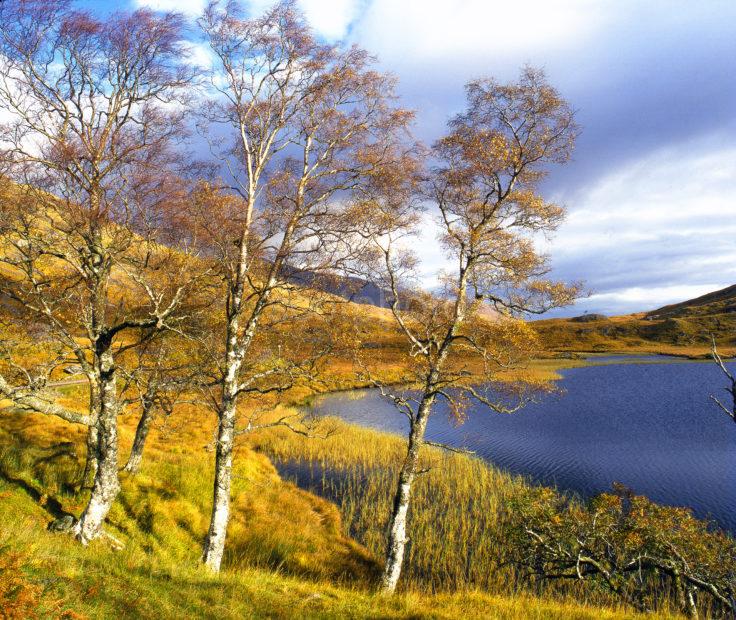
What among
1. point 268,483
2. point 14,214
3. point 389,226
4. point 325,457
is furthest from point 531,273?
point 325,457

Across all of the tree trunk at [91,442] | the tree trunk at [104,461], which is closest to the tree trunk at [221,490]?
the tree trunk at [104,461]

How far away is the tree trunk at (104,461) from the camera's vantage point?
38.4ft

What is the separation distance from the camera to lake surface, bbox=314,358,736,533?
2683 cm

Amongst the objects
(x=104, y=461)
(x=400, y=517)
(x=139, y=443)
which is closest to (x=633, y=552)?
(x=400, y=517)

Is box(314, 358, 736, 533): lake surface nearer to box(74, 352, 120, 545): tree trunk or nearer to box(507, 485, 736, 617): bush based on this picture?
box(507, 485, 736, 617): bush

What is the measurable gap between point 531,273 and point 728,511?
2097cm

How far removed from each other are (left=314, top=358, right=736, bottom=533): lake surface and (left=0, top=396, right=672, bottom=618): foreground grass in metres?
6.93

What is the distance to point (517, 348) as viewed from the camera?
1395cm

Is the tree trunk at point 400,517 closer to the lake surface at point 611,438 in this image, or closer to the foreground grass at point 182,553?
the foreground grass at point 182,553

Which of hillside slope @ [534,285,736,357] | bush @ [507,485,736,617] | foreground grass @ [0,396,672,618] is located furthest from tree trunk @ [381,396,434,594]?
hillside slope @ [534,285,736,357]

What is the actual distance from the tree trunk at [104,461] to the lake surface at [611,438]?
455 inches

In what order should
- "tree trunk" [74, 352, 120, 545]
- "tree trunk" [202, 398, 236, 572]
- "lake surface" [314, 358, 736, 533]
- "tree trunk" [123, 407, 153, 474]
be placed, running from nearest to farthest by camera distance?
"tree trunk" [74, 352, 120, 545]
"tree trunk" [202, 398, 236, 572]
"tree trunk" [123, 407, 153, 474]
"lake surface" [314, 358, 736, 533]

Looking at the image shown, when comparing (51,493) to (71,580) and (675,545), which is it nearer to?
(71,580)

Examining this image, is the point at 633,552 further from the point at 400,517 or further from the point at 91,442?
the point at 91,442
